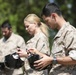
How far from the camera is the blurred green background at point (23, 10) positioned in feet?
73.4

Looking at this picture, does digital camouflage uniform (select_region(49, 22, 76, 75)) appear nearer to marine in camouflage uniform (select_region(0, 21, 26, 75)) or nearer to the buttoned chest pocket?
the buttoned chest pocket

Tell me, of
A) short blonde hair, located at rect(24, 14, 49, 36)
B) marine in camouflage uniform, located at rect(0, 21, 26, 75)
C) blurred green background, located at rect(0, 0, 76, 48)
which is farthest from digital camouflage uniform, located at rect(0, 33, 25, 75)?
blurred green background, located at rect(0, 0, 76, 48)

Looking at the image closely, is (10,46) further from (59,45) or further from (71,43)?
(71,43)

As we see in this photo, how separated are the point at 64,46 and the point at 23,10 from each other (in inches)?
735

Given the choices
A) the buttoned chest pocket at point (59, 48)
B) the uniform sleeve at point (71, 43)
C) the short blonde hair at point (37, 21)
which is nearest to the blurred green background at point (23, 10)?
the short blonde hair at point (37, 21)

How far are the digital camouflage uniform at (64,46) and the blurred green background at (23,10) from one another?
675 inches

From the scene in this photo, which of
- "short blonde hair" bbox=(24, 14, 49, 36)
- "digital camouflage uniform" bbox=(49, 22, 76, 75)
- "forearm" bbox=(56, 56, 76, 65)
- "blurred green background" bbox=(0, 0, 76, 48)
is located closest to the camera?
"forearm" bbox=(56, 56, 76, 65)

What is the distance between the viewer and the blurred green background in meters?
22.4

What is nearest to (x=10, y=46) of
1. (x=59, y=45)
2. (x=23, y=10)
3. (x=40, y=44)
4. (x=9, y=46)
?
(x=9, y=46)

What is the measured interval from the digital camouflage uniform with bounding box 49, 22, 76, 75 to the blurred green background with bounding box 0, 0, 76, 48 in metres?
17.2

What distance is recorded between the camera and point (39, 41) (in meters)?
6.30

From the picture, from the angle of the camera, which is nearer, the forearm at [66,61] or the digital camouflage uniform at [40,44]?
the forearm at [66,61]

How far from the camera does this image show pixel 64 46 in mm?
4754

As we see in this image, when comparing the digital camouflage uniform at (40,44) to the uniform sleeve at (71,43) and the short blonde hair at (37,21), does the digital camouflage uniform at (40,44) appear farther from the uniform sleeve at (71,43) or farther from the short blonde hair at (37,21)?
the uniform sleeve at (71,43)
